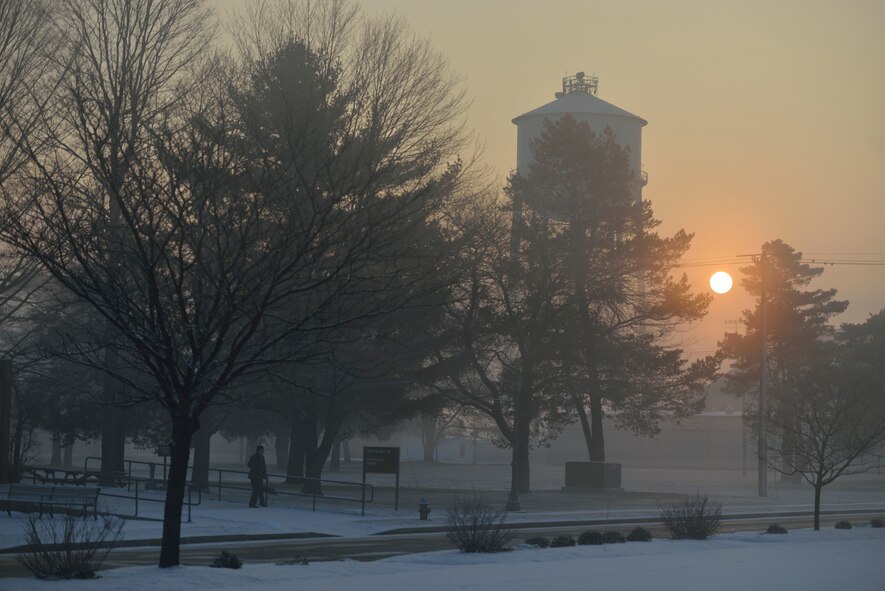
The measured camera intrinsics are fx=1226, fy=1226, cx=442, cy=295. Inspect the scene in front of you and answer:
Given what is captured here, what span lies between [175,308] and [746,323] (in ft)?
193

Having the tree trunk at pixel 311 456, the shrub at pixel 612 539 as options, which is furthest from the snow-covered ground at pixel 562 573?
the tree trunk at pixel 311 456

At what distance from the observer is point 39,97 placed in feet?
89.2

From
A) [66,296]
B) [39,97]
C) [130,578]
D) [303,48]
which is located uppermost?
[303,48]

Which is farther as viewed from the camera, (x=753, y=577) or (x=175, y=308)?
(x=175, y=308)

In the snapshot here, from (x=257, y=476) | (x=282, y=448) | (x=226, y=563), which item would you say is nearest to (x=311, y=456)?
(x=257, y=476)

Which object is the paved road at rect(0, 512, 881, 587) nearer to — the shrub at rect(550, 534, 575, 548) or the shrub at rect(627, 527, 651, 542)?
the shrub at rect(550, 534, 575, 548)

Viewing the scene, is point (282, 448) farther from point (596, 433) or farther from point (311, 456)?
point (311, 456)

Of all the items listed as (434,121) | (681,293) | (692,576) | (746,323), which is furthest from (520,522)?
(746,323)

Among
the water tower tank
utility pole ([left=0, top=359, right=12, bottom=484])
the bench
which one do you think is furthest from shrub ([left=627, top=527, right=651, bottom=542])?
the water tower tank

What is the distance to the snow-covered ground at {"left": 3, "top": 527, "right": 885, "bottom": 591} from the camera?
15664 mm

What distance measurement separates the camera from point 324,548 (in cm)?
2361

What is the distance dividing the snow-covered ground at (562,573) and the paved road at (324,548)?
2.37 meters

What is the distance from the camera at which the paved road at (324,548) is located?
19.9m

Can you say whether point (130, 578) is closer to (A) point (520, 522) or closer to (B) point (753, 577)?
(B) point (753, 577)
